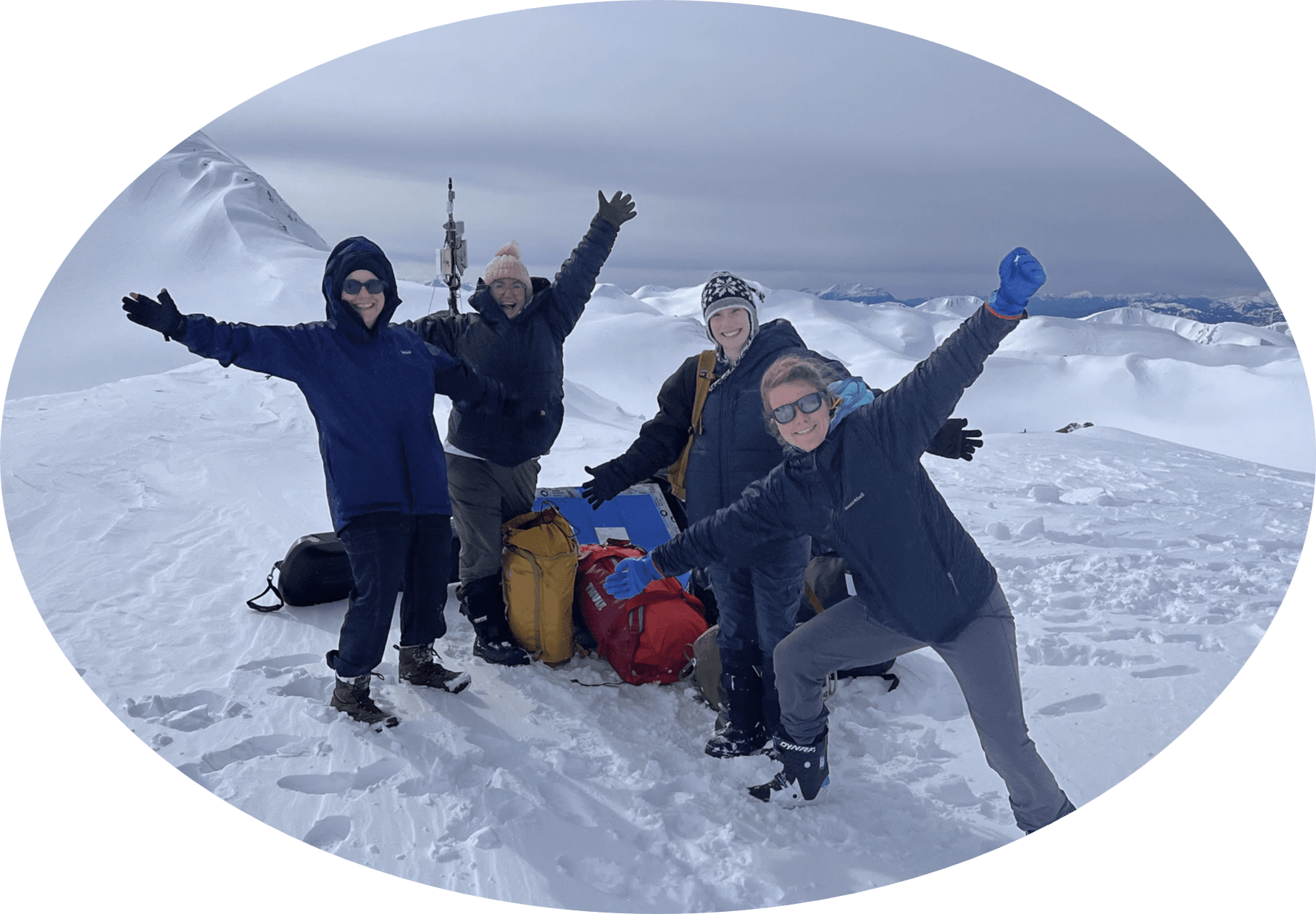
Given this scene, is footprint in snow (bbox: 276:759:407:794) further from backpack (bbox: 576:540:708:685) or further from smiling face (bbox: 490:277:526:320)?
smiling face (bbox: 490:277:526:320)

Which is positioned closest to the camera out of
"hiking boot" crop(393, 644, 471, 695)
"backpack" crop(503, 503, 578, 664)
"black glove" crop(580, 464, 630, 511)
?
"black glove" crop(580, 464, 630, 511)

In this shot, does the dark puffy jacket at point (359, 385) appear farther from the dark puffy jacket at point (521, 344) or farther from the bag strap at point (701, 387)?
the bag strap at point (701, 387)

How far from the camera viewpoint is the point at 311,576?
4305 mm

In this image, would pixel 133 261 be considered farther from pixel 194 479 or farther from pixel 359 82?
pixel 194 479

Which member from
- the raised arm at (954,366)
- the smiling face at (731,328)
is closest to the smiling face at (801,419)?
the raised arm at (954,366)

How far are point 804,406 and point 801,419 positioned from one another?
39 mm

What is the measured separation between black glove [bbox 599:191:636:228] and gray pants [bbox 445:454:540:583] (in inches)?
47.5

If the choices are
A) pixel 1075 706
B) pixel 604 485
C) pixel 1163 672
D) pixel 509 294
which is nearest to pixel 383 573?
pixel 604 485

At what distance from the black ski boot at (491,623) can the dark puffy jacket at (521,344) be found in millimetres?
586

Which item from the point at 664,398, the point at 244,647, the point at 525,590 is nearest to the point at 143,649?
the point at 244,647

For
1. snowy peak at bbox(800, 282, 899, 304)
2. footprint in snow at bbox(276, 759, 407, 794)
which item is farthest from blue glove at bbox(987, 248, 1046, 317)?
footprint in snow at bbox(276, 759, 407, 794)

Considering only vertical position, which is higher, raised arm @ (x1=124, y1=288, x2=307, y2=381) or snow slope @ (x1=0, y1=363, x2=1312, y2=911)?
raised arm @ (x1=124, y1=288, x2=307, y2=381)

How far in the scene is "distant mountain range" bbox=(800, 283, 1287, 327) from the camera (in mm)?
3896

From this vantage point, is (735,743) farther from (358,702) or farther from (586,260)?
(586,260)
